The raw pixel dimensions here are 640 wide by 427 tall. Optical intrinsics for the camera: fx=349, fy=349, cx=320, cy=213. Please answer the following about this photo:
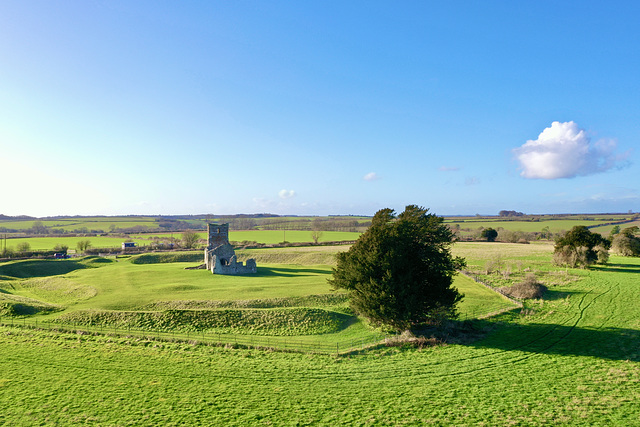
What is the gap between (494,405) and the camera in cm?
1614

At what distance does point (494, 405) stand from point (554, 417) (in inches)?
91.1

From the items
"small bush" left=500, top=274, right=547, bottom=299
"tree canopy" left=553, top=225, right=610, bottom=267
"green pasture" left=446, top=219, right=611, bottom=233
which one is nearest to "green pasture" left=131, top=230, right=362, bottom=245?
"green pasture" left=446, top=219, right=611, bottom=233

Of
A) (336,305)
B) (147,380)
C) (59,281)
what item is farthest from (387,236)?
(59,281)

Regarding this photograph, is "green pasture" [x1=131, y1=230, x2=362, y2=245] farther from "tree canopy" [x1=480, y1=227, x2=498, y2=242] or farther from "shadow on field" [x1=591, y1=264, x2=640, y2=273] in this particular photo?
"shadow on field" [x1=591, y1=264, x2=640, y2=273]

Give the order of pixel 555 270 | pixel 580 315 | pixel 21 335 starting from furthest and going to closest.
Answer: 1. pixel 555 270
2. pixel 580 315
3. pixel 21 335

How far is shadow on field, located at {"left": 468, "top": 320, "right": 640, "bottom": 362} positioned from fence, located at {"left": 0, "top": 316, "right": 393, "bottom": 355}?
803 cm

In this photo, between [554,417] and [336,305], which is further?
[336,305]

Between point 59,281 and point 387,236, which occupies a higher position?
point 387,236

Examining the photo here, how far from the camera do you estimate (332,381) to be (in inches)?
742

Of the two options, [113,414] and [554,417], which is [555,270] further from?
[113,414]

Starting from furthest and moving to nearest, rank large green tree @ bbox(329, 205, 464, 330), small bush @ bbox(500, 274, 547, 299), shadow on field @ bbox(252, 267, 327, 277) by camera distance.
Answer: shadow on field @ bbox(252, 267, 327, 277) → small bush @ bbox(500, 274, 547, 299) → large green tree @ bbox(329, 205, 464, 330)

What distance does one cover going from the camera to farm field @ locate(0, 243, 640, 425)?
50.2 ft

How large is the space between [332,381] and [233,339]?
10.1 meters

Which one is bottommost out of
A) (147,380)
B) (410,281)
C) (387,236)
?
(147,380)
